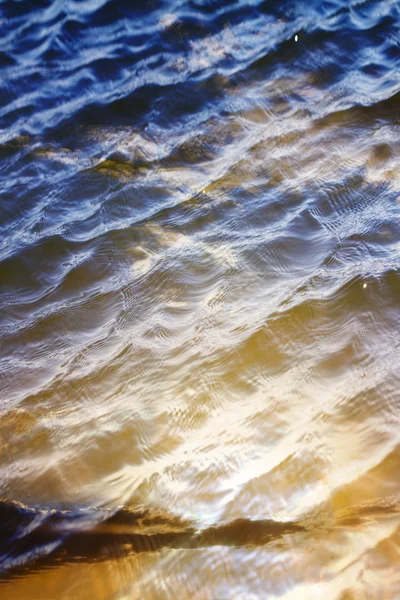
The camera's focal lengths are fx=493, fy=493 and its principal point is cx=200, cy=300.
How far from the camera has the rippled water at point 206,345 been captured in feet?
4.62

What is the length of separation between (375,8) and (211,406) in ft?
20.3

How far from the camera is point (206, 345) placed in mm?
2057

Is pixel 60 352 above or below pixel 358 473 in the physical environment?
above

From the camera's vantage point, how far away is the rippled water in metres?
1.41

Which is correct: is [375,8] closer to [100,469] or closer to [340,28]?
[340,28]

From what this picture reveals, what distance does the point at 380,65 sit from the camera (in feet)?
15.7

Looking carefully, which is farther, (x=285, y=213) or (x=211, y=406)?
(x=285, y=213)

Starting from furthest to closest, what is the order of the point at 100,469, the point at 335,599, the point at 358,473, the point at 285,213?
the point at 285,213
the point at 100,469
the point at 358,473
the point at 335,599

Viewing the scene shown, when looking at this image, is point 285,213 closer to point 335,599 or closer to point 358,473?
point 358,473

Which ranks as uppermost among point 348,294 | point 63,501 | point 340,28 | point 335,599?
point 340,28

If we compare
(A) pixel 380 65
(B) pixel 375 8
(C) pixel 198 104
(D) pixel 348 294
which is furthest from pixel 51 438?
(B) pixel 375 8

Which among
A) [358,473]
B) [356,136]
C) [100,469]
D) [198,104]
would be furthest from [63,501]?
[198,104]

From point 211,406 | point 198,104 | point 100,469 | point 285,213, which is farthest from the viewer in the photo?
point 198,104

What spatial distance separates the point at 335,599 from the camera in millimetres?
1255
